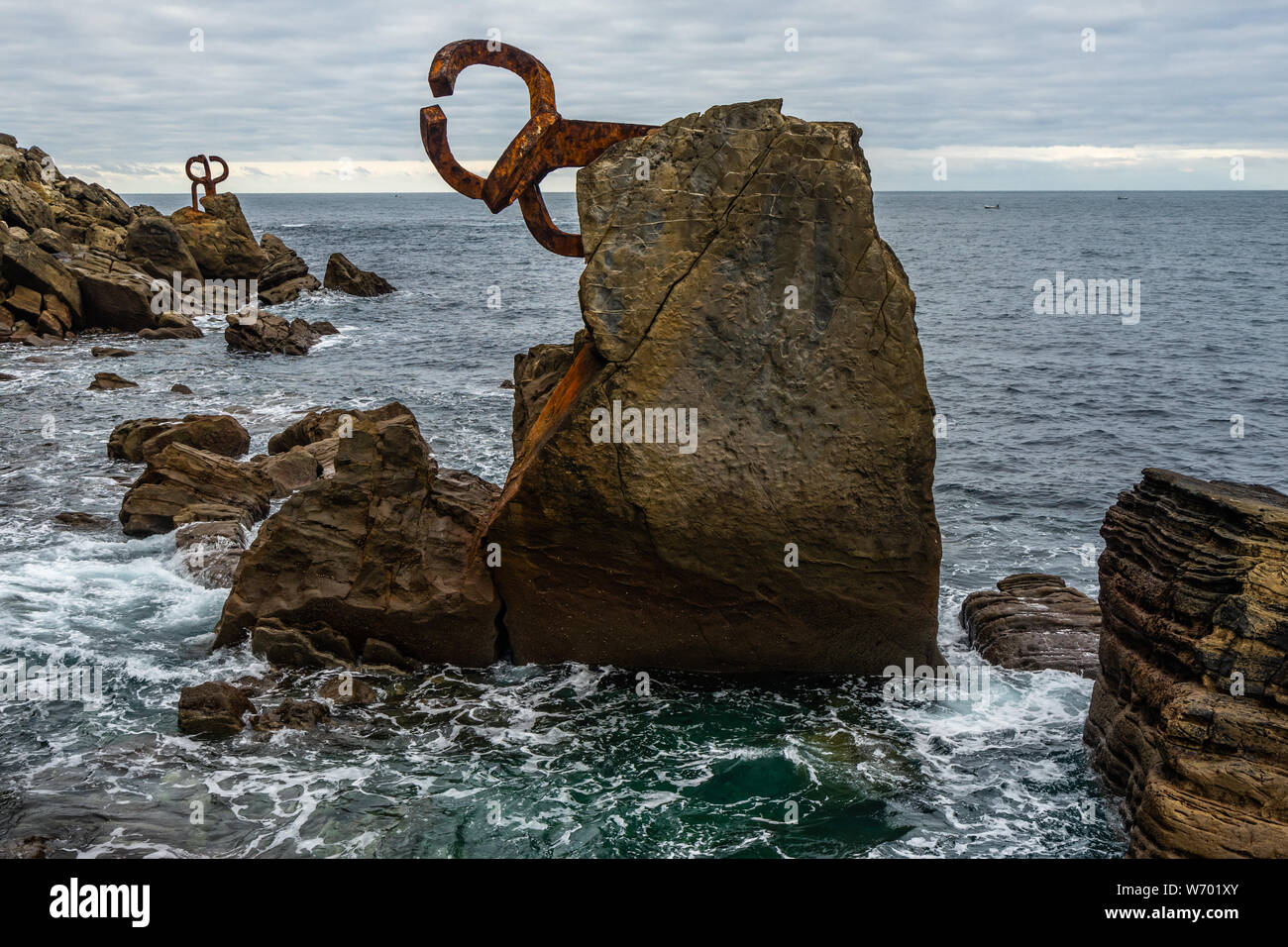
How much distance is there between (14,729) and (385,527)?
3.48 m

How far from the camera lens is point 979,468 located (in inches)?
766

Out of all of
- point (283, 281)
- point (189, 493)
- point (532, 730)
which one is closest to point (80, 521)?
point (189, 493)

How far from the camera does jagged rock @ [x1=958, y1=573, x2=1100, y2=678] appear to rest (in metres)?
10.8

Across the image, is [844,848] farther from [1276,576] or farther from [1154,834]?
[1276,576]

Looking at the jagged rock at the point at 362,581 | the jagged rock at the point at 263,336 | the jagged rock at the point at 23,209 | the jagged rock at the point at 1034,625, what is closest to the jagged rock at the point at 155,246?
the jagged rock at the point at 23,209

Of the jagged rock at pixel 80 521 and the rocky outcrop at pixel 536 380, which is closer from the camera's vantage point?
the rocky outcrop at pixel 536 380

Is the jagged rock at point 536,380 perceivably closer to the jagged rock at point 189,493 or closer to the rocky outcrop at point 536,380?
the rocky outcrop at point 536,380

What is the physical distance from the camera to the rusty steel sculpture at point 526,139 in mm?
9977

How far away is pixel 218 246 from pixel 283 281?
2.77 meters

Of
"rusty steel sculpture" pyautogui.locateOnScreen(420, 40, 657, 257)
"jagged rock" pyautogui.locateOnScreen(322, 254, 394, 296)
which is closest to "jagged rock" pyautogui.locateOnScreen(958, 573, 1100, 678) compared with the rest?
"rusty steel sculpture" pyautogui.locateOnScreen(420, 40, 657, 257)

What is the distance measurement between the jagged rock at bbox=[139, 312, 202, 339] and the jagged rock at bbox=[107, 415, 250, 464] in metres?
13.8

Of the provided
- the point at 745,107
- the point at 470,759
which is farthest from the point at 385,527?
the point at 745,107

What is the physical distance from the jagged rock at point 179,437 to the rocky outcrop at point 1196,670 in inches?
535

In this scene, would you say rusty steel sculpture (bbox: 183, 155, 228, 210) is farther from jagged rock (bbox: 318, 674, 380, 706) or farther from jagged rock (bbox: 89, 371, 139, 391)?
jagged rock (bbox: 318, 674, 380, 706)
